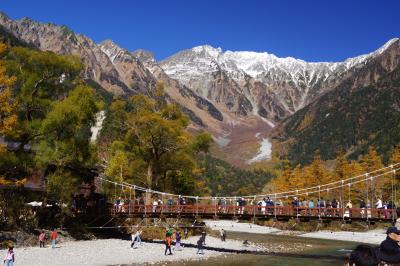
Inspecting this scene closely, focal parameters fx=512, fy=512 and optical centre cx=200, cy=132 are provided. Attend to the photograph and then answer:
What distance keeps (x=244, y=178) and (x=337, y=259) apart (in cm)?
14535

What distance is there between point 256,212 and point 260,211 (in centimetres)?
31

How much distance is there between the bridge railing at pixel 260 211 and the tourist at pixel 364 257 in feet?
83.8

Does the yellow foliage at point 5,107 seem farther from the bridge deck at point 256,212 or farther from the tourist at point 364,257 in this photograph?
the tourist at point 364,257

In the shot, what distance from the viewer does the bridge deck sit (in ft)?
101

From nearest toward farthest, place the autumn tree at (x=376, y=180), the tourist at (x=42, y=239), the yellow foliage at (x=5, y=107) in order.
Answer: the yellow foliage at (x=5, y=107) < the tourist at (x=42, y=239) < the autumn tree at (x=376, y=180)

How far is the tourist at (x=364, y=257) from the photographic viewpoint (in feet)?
18.2

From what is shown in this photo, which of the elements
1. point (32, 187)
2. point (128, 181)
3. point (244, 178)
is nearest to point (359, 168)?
point (128, 181)

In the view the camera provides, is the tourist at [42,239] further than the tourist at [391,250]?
Yes

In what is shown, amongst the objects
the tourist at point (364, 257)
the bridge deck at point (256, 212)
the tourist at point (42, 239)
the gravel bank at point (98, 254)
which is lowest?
the gravel bank at point (98, 254)

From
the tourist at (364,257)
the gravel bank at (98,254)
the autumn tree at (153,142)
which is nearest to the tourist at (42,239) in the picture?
the gravel bank at (98,254)

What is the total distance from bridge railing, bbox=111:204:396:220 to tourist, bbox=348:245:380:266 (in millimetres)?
25530

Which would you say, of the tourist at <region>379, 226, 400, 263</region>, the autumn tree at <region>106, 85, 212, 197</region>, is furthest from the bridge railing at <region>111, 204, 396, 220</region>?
the tourist at <region>379, 226, 400, 263</region>

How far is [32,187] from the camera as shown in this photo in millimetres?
37219

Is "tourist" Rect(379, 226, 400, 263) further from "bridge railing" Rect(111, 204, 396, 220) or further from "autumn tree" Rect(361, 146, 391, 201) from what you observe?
"autumn tree" Rect(361, 146, 391, 201)
